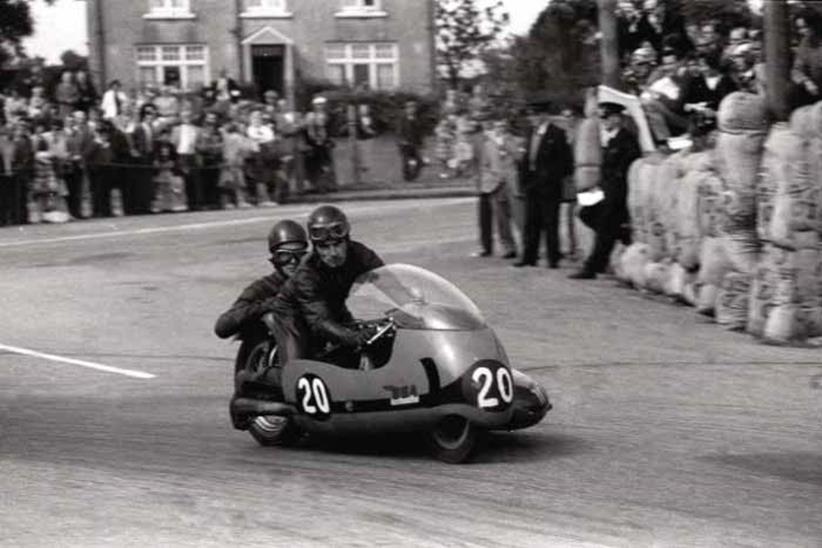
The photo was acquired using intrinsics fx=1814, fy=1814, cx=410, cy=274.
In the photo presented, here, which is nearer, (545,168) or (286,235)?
Result: (286,235)

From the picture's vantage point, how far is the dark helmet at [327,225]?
10.1 metres

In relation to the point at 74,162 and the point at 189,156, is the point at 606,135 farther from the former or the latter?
the point at 189,156

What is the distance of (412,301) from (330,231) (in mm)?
621

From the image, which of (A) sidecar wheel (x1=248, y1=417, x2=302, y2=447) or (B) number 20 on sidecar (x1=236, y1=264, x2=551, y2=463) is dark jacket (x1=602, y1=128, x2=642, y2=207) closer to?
(A) sidecar wheel (x1=248, y1=417, x2=302, y2=447)

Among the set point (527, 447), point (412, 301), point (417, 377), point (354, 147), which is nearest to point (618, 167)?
point (527, 447)

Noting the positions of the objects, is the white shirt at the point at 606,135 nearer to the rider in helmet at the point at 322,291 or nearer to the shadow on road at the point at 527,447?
the shadow on road at the point at 527,447

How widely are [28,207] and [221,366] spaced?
17029 mm

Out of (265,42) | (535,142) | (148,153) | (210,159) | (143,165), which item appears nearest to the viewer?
(535,142)

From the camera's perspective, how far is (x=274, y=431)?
10.8 m

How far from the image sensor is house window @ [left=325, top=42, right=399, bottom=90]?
5484 cm

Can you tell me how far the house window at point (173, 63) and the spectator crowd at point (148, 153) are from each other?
13.7 m

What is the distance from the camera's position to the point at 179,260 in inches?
960

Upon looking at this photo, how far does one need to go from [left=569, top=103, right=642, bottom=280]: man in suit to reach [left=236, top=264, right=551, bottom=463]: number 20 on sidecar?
9481 millimetres

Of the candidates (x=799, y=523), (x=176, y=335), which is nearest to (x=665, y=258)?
(x=176, y=335)
